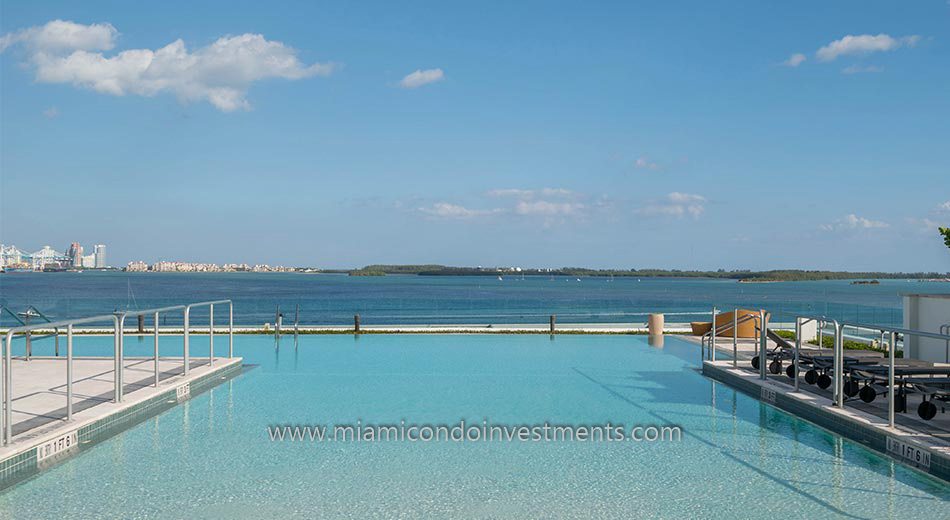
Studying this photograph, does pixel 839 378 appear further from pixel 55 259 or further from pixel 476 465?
pixel 55 259

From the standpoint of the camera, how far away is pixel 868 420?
680cm

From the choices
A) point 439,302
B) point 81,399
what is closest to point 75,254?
point 439,302

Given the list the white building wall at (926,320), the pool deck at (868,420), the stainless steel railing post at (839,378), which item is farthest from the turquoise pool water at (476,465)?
the white building wall at (926,320)

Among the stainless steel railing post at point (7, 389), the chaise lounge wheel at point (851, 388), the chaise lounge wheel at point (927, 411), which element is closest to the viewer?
the stainless steel railing post at point (7, 389)

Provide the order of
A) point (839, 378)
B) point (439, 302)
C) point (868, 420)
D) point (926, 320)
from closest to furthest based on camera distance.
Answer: point (868, 420) → point (839, 378) → point (926, 320) → point (439, 302)

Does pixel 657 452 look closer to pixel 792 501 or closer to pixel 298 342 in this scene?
pixel 792 501

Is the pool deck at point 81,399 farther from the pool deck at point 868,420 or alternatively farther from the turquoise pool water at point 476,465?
the pool deck at point 868,420

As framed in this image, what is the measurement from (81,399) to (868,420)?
Result: 792 cm

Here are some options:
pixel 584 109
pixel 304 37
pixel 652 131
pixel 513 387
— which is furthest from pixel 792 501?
pixel 652 131

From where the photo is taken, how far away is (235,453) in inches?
256

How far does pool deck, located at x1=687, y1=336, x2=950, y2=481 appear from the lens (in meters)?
5.82

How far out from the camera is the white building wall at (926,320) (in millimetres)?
10570

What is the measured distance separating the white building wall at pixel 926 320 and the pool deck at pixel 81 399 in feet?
34.5

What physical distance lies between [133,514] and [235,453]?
64.4 inches
